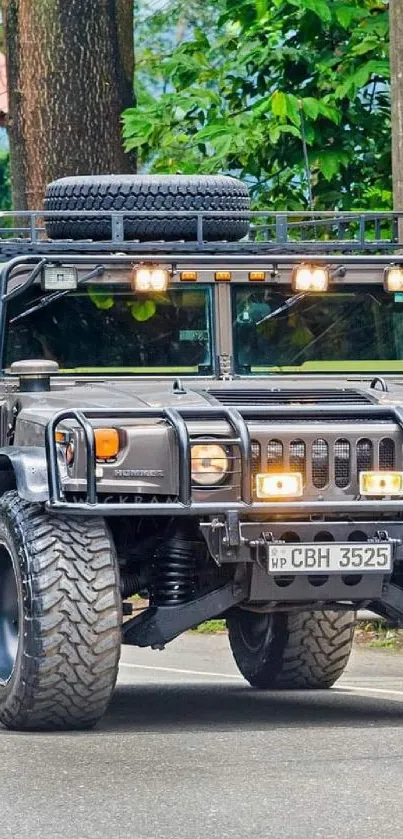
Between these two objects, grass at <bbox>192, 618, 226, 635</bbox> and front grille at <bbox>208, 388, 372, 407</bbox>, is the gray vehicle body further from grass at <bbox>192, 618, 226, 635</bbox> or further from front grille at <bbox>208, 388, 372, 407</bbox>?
grass at <bbox>192, 618, 226, 635</bbox>

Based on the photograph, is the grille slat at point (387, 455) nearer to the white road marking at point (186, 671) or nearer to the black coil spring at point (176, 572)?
the black coil spring at point (176, 572)

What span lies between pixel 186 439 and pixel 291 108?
648 cm

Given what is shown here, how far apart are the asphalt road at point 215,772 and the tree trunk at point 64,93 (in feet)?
22.0

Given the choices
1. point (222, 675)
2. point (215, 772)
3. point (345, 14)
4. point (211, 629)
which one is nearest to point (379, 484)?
point (215, 772)

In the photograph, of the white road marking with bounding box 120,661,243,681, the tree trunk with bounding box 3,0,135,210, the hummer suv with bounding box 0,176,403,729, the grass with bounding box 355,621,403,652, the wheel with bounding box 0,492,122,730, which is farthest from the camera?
the tree trunk with bounding box 3,0,135,210

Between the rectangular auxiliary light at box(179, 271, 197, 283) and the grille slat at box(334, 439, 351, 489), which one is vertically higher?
the rectangular auxiliary light at box(179, 271, 197, 283)

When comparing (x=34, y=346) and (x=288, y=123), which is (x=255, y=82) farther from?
(x=34, y=346)

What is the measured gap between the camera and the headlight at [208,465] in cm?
759

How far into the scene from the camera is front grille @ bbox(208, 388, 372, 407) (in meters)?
8.21

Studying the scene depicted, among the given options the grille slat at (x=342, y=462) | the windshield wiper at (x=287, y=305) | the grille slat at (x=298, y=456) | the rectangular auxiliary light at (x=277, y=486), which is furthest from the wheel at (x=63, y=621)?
the windshield wiper at (x=287, y=305)

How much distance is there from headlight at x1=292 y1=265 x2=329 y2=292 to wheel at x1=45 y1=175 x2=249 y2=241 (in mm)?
548

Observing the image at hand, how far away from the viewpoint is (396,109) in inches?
476

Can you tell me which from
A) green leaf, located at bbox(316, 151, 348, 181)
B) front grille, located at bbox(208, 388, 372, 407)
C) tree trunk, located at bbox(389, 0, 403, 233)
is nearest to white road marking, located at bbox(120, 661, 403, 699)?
front grille, located at bbox(208, 388, 372, 407)

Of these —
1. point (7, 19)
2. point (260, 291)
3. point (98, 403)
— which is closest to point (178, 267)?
point (260, 291)
